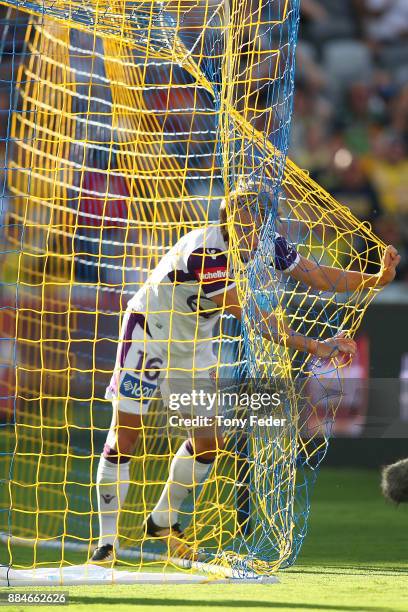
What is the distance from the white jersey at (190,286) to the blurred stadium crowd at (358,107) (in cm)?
579

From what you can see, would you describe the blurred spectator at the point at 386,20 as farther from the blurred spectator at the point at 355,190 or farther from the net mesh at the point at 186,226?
the net mesh at the point at 186,226

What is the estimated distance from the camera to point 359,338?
9414 mm

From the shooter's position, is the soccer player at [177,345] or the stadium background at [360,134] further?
the stadium background at [360,134]

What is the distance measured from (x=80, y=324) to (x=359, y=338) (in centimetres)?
238

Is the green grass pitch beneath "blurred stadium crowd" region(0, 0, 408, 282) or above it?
beneath

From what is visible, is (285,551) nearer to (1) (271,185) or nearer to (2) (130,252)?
(1) (271,185)

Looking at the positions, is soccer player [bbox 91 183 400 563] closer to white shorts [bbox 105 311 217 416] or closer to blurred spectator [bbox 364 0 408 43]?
white shorts [bbox 105 311 217 416]

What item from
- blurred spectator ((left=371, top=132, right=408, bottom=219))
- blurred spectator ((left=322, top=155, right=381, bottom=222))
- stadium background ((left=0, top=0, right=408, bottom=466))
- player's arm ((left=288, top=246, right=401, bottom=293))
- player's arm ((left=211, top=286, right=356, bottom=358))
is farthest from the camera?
blurred spectator ((left=371, top=132, right=408, bottom=219))

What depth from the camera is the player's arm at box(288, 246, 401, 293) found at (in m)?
5.61

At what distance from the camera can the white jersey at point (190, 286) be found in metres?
5.35

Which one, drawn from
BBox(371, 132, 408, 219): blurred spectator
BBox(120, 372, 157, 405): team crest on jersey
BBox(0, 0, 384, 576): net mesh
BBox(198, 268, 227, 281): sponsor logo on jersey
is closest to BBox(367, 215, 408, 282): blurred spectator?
BBox(371, 132, 408, 219): blurred spectator

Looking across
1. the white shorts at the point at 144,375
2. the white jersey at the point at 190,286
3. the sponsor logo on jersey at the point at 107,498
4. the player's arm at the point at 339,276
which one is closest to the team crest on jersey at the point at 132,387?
the white shorts at the point at 144,375

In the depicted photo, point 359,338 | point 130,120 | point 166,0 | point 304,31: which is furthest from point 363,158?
point 166,0

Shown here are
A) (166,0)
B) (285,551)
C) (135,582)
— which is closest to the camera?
(135,582)
